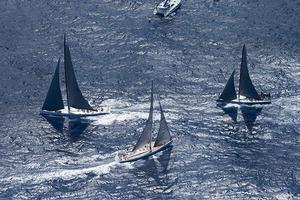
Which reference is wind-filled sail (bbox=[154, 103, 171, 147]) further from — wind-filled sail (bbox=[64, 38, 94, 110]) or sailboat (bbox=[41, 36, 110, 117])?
wind-filled sail (bbox=[64, 38, 94, 110])

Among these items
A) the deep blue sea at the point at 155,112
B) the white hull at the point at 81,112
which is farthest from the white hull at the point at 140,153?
the white hull at the point at 81,112

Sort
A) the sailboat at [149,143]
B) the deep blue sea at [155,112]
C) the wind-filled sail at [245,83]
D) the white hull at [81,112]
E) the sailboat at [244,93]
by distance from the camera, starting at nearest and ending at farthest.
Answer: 1. the deep blue sea at [155,112]
2. the sailboat at [149,143]
3. the white hull at [81,112]
4. the sailboat at [244,93]
5. the wind-filled sail at [245,83]

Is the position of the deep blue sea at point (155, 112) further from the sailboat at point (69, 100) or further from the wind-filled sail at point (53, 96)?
the wind-filled sail at point (53, 96)

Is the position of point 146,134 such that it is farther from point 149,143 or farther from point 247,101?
point 247,101

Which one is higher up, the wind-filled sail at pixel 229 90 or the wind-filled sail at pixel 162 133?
the wind-filled sail at pixel 229 90

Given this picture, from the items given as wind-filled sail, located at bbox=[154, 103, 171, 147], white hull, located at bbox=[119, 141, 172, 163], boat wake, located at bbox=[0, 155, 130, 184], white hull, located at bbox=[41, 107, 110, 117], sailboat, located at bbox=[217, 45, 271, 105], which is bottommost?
boat wake, located at bbox=[0, 155, 130, 184]

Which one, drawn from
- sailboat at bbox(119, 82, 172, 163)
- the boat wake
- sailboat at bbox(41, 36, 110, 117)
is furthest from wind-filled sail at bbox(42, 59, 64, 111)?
sailboat at bbox(119, 82, 172, 163)

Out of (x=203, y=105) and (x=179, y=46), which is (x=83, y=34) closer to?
(x=179, y=46)
